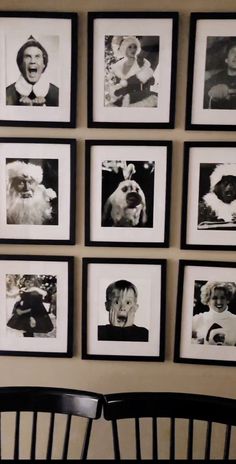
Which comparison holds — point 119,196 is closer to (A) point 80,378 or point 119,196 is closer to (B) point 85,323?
(B) point 85,323

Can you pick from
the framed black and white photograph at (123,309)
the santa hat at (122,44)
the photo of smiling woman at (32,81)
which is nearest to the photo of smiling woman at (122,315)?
the framed black and white photograph at (123,309)

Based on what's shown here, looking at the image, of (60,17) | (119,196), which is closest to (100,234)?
(119,196)

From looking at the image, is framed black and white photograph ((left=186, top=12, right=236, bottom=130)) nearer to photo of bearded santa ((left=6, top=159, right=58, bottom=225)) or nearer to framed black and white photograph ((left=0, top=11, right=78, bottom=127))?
framed black and white photograph ((left=0, top=11, right=78, bottom=127))

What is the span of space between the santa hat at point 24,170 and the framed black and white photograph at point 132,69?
27 centimetres

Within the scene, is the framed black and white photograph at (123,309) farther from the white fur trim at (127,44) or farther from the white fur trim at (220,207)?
the white fur trim at (127,44)

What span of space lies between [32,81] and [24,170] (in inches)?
12.9

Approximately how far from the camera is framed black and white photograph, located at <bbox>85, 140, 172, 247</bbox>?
169 cm

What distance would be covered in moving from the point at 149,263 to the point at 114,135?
0.50 meters

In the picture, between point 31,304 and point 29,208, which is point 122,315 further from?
point 29,208

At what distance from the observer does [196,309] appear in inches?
69.2

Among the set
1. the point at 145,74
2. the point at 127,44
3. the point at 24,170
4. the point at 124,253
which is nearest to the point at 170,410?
the point at 124,253

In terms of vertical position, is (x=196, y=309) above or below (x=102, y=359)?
above

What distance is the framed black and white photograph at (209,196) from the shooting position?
66.1 inches

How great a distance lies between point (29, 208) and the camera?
5.68 feet
